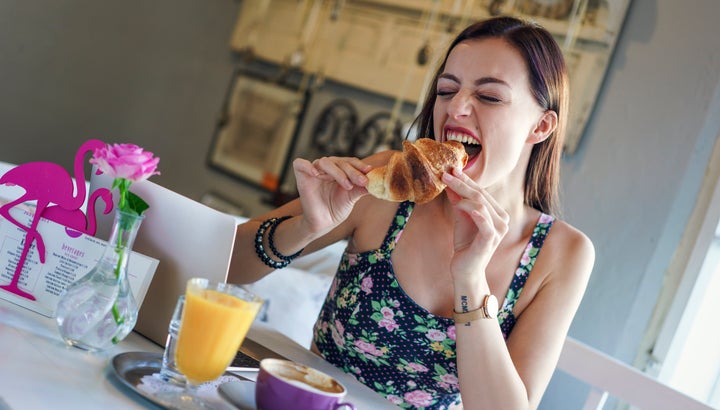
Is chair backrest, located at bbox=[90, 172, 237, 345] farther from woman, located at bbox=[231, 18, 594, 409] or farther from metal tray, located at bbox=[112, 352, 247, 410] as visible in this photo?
woman, located at bbox=[231, 18, 594, 409]

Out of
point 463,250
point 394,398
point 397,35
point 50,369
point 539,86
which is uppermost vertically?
point 397,35

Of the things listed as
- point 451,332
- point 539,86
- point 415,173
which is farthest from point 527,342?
point 539,86

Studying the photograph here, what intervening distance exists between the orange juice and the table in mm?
61

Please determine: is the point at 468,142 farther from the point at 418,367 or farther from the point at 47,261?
the point at 47,261

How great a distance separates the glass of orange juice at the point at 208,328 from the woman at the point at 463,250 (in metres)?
0.42

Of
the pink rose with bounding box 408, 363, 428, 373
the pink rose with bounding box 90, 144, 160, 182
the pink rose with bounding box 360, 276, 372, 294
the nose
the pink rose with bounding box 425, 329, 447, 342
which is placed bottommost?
the pink rose with bounding box 408, 363, 428, 373

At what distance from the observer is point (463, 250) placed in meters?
1.24

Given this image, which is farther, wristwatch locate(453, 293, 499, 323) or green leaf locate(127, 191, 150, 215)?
wristwatch locate(453, 293, 499, 323)

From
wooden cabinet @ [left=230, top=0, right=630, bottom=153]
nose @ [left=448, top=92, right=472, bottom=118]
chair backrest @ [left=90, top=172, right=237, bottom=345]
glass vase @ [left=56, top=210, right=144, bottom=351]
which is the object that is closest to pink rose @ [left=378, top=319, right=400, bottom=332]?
nose @ [left=448, top=92, right=472, bottom=118]

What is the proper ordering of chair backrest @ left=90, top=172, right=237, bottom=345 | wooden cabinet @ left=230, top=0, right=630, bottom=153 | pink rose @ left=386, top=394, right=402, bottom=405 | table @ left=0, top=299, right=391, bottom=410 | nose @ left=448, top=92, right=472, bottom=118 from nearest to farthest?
1. table @ left=0, top=299, right=391, bottom=410
2. chair backrest @ left=90, top=172, right=237, bottom=345
3. nose @ left=448, top=92, right=472, bottom=118
4. pink rose @ left=386, top=394, right=402, bottom=405
5. wooden cabinet @ left=230, top=0, right=630, bottom=153

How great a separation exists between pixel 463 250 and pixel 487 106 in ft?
0.93

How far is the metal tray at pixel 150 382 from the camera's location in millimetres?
806

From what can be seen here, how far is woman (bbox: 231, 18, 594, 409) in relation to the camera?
124cm

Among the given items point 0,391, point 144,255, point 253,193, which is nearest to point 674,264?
point 144,255
